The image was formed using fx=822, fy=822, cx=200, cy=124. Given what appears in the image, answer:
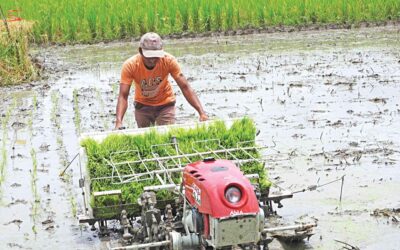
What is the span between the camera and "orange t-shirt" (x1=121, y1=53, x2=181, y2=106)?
6461mm

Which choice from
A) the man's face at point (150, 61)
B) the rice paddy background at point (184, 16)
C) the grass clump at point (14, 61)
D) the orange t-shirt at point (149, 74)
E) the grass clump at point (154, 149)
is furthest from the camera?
the rice paddy background at point (184, 16)

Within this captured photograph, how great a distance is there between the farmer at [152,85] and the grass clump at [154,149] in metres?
0.35

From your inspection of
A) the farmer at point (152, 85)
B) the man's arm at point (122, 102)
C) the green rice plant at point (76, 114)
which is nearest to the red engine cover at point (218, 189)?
the farmer at point (152, 85)

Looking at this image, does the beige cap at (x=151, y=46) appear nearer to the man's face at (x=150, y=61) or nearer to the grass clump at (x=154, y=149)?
the man's face at (x=150, y=61)

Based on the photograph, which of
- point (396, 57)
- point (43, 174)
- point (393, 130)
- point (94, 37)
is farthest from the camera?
point (94, 37)

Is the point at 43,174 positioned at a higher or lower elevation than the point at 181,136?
lower

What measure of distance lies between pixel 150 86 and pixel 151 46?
1.76ft

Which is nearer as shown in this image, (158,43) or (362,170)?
(158,43)

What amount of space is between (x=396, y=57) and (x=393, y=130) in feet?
17.5

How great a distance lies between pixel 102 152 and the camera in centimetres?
574

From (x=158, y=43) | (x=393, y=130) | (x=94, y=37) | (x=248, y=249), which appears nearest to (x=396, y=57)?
(x=393, y=130)

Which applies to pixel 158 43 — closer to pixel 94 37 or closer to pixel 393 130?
pixel 393 130

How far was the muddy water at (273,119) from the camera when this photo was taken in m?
6.21

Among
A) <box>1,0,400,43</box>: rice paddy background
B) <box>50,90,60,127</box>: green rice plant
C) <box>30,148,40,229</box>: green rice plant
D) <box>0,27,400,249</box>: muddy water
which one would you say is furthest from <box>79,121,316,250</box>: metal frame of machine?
<box>1,0,400,43</box>: rice paddy background
